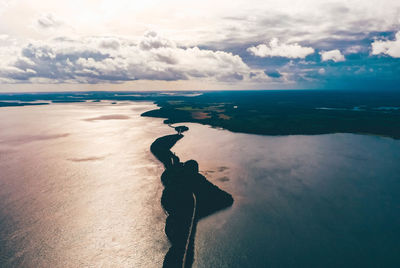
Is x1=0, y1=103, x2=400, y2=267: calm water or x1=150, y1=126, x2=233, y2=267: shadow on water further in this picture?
x1=0, y1=103, x2=400, y2=267: calm water

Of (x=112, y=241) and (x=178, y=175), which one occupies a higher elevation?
(x=178, y=175)

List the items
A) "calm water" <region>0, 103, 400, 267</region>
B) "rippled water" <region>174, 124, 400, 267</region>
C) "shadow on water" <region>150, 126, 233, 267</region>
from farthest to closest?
"calm water" <region>0, 103, 400, 267</region>, "rippled water" <region>174, 124, 400, 267</region>, "shadow on water" <region>150, 126, 233, 267</region>

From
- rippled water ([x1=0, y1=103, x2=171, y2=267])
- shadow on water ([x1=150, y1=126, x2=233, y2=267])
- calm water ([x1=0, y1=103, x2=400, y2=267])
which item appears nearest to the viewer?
shadow on water ([x1=150, y1=126, x2=233, y2=267])

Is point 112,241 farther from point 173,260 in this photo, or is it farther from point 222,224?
point 222,224

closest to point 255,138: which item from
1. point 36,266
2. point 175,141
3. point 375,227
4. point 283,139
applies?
point 283,139

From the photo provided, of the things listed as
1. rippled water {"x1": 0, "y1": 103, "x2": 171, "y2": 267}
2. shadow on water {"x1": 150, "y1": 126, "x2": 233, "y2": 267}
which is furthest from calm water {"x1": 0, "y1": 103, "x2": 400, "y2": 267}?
shadow on water {"x1": 150, "y1": 126, "x2": 233, "y2": 267}

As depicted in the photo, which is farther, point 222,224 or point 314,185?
point 314,185

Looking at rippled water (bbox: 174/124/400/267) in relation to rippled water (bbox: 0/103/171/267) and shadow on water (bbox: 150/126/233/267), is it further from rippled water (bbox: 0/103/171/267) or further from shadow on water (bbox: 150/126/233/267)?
rippled water (bbox: 0/103/171/267)
